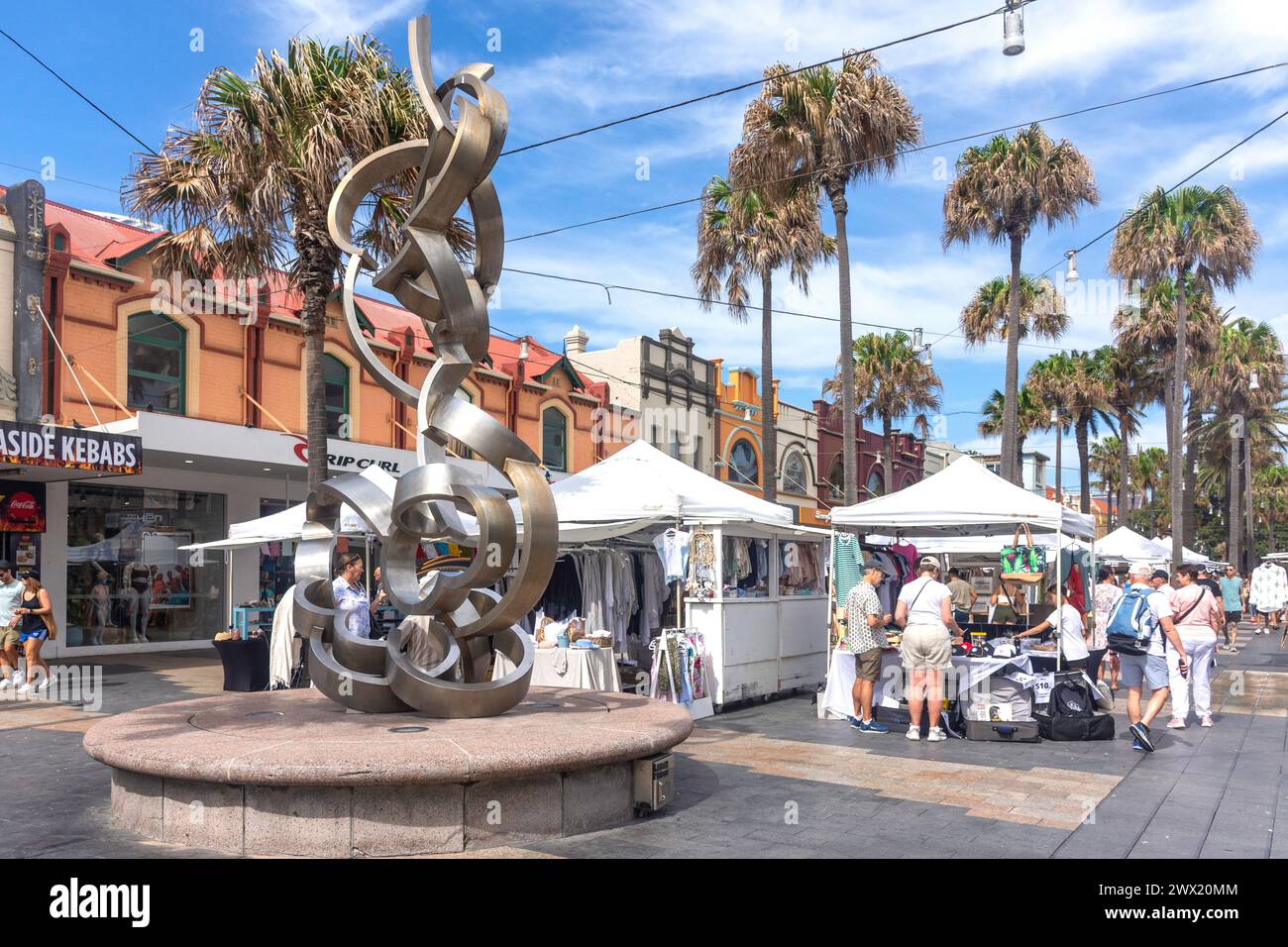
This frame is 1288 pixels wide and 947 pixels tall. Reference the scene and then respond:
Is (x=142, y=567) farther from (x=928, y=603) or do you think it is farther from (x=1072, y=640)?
(x=1072, y=640)

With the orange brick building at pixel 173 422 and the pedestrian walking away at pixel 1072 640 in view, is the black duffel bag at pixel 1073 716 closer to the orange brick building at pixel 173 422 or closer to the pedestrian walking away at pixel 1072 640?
the pedestrian walking away at pixel 1072 640

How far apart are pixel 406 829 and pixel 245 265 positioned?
34.3 ft

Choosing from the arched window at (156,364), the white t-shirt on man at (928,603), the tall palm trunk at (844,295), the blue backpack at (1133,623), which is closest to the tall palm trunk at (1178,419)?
the tall palm trunk at (844,295)

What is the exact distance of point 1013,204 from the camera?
23641 mm

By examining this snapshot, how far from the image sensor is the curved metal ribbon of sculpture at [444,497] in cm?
790

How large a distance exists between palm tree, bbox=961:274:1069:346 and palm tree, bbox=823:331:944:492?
4.07m

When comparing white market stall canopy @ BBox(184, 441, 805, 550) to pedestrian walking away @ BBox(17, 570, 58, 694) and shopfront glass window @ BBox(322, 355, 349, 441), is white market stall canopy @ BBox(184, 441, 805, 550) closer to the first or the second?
pedestrian walking away @ BBox(17, 570, 58, 694)

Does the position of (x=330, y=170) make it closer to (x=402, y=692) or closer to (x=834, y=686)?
(x=402, y=692)

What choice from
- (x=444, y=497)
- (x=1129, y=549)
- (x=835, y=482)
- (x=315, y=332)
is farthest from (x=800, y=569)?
(x=835, y=482)

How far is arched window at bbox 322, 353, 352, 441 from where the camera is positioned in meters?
22.8

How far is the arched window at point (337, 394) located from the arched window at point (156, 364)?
11.6 ft

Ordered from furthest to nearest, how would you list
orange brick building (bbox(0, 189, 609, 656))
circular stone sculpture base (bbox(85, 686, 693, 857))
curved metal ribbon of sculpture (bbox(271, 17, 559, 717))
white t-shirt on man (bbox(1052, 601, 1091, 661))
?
orange brick building (bbox(0, 189, 609, 656))
white t-shirt on man (bbox(1052, 601, 1091, 661))
curved metal ribbon of sculpture (bbox(271, 17, 559, 717))
circular stone sculpture base (bbox(85, 686, 693, 857))

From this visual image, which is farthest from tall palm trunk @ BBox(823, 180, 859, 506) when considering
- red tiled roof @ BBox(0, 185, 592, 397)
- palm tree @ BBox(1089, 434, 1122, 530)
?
palm tree @ BBox(1089, 434, 1122, 530)

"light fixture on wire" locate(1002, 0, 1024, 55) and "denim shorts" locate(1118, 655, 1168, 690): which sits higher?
"light fixture on wire" locate(1002, 0, 1024, 55)
